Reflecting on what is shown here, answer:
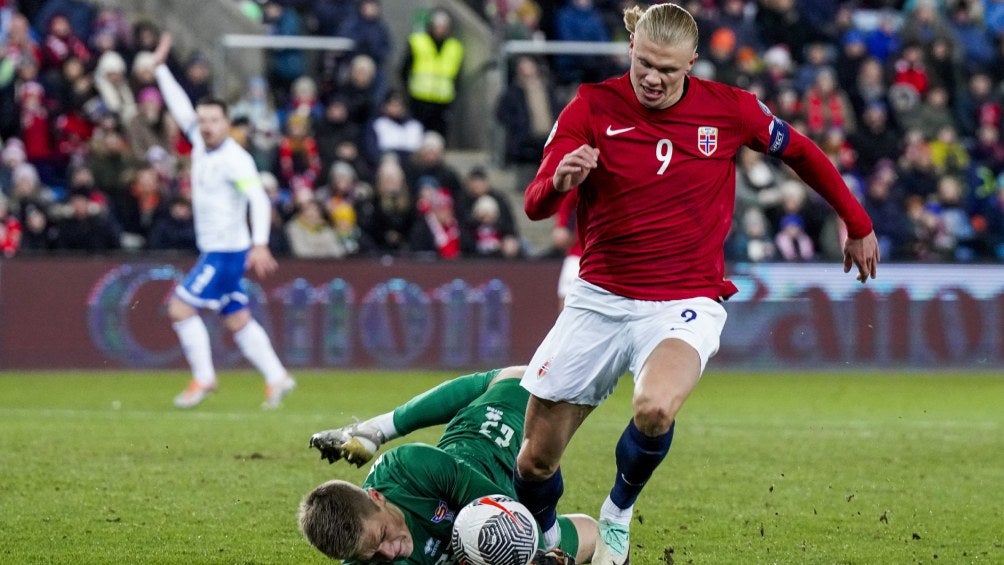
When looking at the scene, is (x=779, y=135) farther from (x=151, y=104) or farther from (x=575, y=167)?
(x=151, y=104)

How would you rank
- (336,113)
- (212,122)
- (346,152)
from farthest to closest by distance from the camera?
(336,113)
(346,152)
(212,122)

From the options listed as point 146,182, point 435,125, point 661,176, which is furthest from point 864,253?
point 435,125

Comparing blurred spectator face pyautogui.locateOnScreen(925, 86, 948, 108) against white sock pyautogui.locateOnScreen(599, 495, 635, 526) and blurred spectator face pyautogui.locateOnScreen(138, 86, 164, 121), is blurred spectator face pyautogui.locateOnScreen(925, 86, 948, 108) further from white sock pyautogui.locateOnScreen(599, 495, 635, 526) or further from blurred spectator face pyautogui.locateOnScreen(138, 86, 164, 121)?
white sock pyautogui.locateOnScreen(599, 495, 635, 526)

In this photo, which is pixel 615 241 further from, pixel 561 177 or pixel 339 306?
pixel 339 306

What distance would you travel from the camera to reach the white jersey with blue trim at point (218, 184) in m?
13.1

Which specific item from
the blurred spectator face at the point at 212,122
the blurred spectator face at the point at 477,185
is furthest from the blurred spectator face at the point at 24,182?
the blurred spectator face at the point at 477,185

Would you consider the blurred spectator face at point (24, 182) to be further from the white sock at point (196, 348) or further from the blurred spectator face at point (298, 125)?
the white sock at point (196, 348)

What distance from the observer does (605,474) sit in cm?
945

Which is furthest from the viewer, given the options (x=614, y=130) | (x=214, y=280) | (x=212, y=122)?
(x=214, y=280)

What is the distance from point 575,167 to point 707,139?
0.89 m

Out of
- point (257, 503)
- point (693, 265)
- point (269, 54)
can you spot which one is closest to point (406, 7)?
point (269, 54)

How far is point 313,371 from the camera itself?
54.8 feet

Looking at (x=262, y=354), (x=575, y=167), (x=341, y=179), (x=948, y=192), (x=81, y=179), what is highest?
(x=575, y=167)

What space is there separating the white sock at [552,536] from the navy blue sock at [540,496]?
0.7 inches
